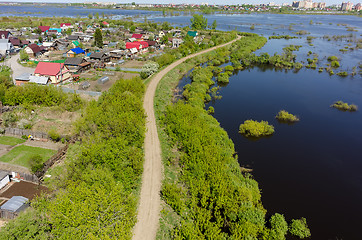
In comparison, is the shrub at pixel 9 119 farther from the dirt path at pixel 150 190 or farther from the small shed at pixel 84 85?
the dirt path at pixel 150 190

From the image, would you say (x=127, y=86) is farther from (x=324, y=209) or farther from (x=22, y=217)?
(x=324, y=209)

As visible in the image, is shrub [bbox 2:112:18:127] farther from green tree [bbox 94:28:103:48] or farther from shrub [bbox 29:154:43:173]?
green tree [bbox 94:28:103:48]

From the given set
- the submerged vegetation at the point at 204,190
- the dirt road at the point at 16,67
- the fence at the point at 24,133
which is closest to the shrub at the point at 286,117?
the submerged vegetation at the point at 204,190

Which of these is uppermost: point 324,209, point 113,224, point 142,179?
point 113,224

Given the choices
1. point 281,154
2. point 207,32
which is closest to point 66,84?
point 281,154

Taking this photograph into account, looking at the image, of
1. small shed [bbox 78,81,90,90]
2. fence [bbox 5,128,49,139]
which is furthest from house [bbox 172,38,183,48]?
fence [bbox 5,128,49,139]
